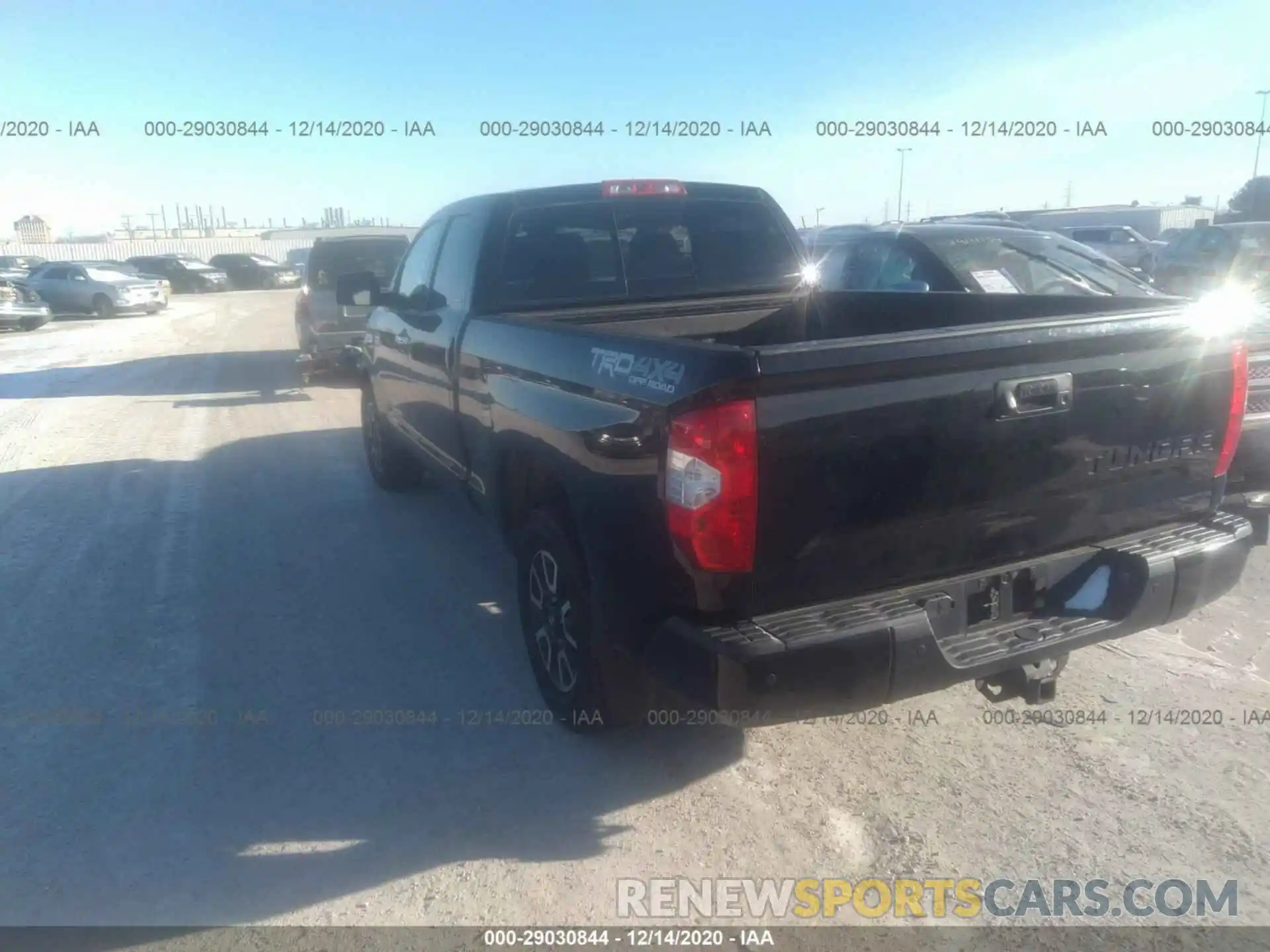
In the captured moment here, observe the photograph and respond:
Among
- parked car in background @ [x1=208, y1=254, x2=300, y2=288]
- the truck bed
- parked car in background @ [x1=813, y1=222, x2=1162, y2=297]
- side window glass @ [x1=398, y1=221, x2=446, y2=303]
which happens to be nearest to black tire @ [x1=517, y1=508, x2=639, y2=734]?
the truck bed

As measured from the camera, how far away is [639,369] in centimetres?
302

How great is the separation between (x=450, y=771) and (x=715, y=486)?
1639 mm

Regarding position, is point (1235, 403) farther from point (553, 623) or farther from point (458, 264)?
point (458, 264)

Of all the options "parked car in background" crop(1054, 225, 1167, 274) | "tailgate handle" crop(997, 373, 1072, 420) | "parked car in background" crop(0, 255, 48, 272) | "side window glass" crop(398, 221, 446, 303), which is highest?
"side window glass" crop(398, 221, 446, 303)

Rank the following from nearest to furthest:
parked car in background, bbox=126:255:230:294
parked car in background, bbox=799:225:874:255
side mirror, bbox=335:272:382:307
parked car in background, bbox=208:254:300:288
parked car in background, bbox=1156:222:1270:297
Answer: side mirror, bbox=335:272:382:307
parked car in background, bbox=799:225:874:255
parked car in background, bbox=1156:222:1270:297
parked car in background, bbox=126:255:230:294
parked car in background, bbox=208:254:300:288

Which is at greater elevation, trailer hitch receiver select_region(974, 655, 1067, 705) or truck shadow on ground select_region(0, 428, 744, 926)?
trailer hitch receiver select_region(974, 655, 1067, 705)

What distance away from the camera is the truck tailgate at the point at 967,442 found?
9.18ft

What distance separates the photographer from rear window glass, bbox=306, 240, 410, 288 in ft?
43.6

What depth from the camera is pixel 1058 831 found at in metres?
3.21

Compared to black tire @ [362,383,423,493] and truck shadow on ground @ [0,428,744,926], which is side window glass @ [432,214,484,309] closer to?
truck shadow on ground @ [0,428,744,926]

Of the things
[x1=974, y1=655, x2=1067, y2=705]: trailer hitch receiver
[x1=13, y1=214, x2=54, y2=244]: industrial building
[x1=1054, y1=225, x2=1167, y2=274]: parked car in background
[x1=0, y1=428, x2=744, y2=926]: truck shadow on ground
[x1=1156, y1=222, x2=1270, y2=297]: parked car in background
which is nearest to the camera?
[x1=0, y1=428, x2=744, y2=926]: truck shadow on ground

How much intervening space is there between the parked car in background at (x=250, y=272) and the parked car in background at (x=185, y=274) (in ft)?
5.28

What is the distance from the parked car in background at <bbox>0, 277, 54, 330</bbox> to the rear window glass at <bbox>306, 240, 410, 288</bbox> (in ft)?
43.3

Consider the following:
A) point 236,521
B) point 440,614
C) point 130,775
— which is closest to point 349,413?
point 236,521
